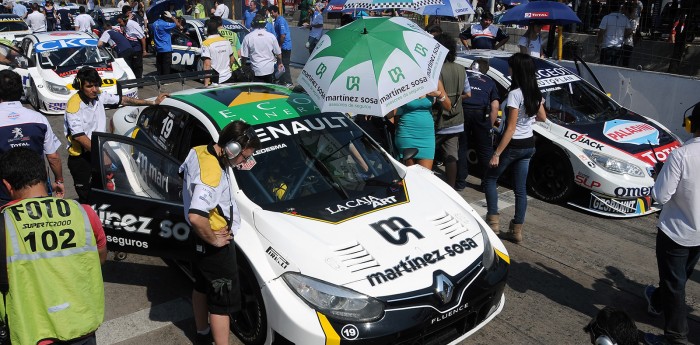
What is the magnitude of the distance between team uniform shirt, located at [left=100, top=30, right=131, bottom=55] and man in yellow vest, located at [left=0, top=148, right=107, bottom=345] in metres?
10.6

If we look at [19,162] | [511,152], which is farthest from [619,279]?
[19,162]

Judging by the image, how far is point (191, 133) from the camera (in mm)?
5004

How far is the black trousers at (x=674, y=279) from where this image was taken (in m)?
4.05

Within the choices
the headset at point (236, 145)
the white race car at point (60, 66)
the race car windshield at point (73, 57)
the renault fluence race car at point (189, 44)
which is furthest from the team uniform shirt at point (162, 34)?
the headset at point (236, 145)

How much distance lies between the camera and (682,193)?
12.8 ft

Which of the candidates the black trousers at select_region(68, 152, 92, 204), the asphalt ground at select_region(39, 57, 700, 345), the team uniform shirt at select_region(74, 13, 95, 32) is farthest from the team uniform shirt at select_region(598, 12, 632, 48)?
the team uniform shirt at select_region(74, 13, 95, 32)

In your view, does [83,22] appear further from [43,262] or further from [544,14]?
[43,262]

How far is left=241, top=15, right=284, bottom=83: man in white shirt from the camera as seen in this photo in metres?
10.2

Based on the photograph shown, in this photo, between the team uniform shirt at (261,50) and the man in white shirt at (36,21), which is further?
the man in white shirt at (36,21)

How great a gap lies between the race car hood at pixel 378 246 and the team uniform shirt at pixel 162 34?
9759 mm

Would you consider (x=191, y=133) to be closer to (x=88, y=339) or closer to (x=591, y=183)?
(x=88, y=339)

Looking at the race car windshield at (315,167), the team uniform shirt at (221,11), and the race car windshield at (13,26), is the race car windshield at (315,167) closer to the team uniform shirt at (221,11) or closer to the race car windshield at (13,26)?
the race car windshield at (13,26)

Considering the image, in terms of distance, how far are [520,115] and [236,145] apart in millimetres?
3073

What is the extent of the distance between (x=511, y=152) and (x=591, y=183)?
1.54m
